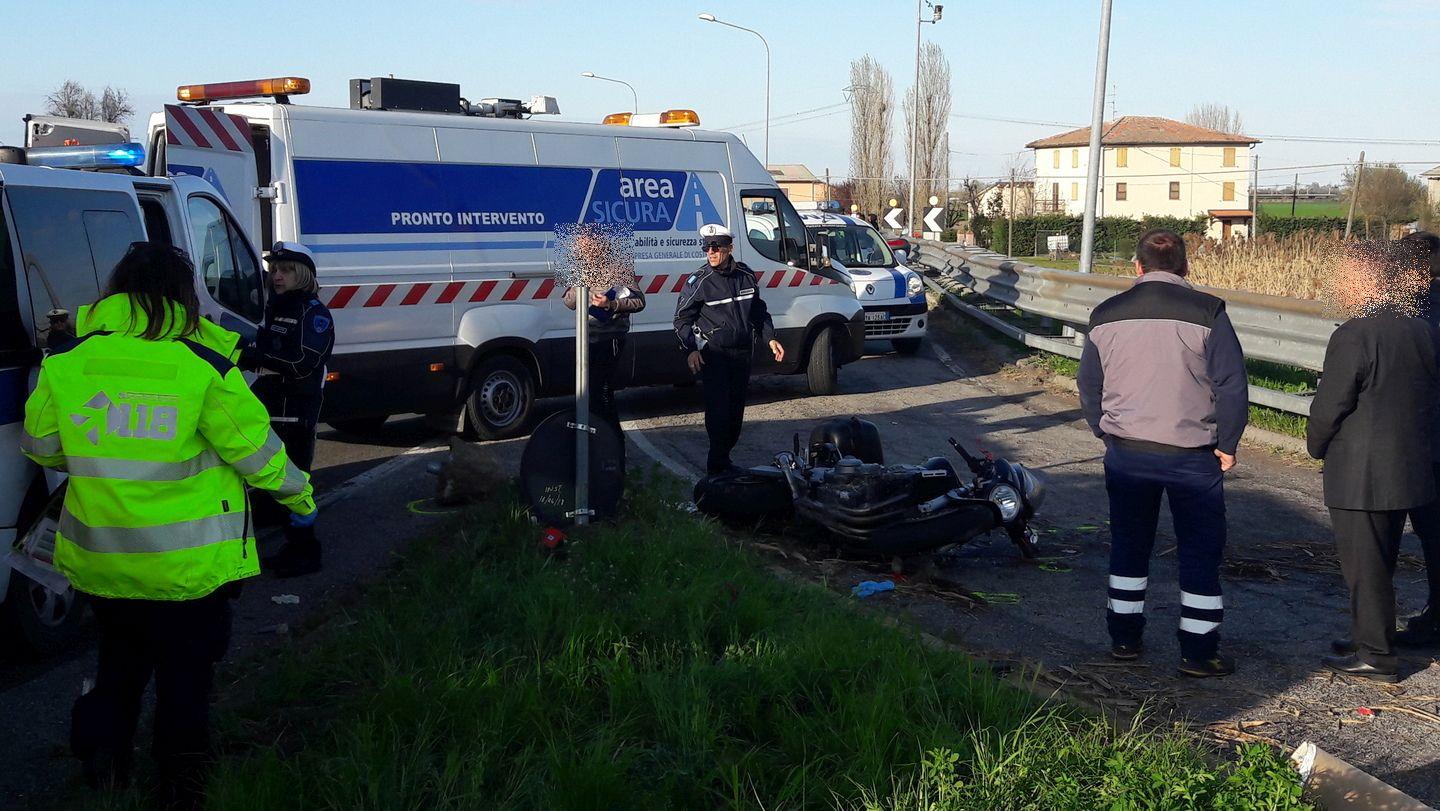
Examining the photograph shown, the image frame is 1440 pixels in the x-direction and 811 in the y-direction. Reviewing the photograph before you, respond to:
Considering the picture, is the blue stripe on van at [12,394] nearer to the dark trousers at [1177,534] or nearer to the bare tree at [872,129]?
the dark trousers at [1177,534]

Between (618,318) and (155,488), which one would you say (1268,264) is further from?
(155,488)

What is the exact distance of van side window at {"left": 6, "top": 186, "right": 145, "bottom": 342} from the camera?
17.2 ft

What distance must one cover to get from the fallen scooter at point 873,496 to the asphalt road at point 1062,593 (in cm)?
21

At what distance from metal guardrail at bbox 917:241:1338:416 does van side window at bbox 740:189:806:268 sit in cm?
308

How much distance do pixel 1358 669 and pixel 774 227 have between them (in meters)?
8.60

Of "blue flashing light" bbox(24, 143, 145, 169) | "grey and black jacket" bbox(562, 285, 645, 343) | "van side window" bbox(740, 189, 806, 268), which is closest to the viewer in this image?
"blue flashing light" bbox(24, 143, 145, 169)

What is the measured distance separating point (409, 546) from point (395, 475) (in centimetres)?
264

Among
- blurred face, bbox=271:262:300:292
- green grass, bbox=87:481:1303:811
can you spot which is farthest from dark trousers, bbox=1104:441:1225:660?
blurred face, bbox=271:262:300:292

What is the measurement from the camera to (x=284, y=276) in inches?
270

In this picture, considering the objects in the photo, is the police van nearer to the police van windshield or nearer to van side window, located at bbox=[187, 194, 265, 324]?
van side window, located at bbox=[187, 194, 265, 324]

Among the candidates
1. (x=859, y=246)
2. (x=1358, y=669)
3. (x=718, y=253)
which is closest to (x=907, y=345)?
(x=859, y=246)

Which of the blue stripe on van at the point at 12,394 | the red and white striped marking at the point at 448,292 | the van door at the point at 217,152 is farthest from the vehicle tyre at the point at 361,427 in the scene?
the blue stripe on van at the point at 12,394

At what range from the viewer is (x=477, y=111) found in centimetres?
1110

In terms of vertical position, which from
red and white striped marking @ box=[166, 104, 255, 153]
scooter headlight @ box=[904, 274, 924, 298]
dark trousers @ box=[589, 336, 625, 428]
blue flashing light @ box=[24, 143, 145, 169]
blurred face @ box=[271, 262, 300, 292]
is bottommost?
dark trousers @ box=[589, 336, 625, 428]
